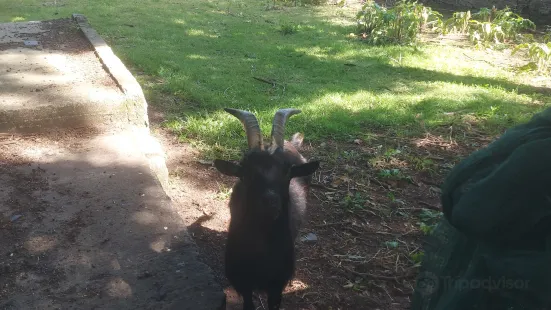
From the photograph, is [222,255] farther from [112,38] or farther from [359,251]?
[112,38]

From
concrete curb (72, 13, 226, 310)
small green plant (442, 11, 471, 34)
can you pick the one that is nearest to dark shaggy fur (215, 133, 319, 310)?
concrete curb (72, 13, 226, 310)

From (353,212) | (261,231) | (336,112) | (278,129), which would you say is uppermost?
(278,129)

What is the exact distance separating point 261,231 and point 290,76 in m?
5.18

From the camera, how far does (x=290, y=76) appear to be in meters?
7.96

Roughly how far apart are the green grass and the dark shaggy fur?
6.71ft

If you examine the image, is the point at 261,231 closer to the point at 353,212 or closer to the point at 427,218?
the point at 353,212

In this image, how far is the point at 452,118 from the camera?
6.43m

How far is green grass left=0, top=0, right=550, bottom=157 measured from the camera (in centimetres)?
620

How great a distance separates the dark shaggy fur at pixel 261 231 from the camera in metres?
3.08

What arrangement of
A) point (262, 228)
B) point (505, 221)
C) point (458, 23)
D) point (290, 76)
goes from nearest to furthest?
point (505, 221), point (262, 228), point (290, 76), point (458, 23)

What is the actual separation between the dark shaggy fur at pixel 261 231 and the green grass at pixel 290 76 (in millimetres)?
2045

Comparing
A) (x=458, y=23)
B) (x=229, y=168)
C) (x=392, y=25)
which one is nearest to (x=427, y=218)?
(x=229, y=168)

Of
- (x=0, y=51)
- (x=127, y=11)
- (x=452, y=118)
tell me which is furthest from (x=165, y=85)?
(x=127, y=11)

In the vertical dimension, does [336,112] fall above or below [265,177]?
below
